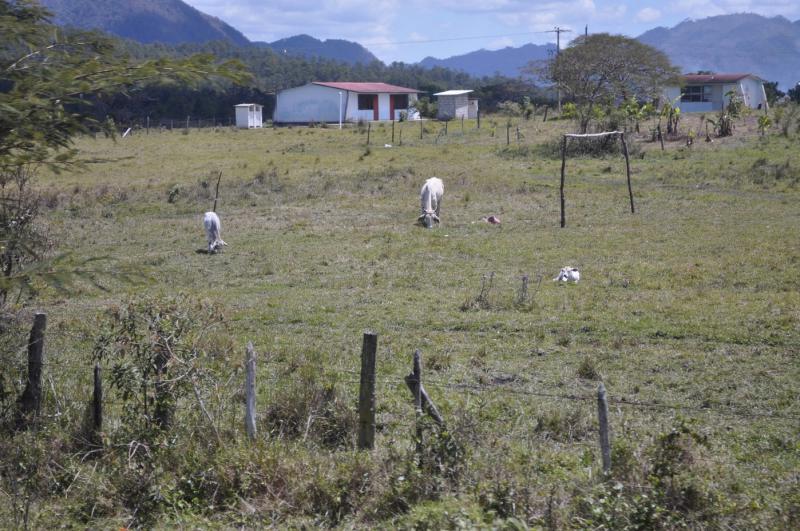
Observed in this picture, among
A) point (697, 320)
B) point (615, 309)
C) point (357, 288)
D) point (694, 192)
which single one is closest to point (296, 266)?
point (357, 288)

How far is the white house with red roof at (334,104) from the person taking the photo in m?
75.4

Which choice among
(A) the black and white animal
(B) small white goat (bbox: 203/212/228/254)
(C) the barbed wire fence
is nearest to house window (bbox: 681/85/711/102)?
(A) the black and white animal

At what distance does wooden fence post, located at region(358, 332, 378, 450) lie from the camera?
709cm

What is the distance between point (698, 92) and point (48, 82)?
70.5m

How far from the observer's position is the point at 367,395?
7.17m

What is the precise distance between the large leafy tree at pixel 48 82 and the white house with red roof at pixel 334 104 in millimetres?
66652

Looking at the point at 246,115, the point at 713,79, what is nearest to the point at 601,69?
the point at 713,79

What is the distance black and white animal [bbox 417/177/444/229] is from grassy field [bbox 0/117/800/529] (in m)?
0.49

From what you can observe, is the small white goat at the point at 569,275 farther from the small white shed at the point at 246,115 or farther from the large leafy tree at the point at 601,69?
the small white shed at the point at 246,115

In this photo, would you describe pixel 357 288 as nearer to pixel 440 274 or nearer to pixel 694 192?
pixel 440 274

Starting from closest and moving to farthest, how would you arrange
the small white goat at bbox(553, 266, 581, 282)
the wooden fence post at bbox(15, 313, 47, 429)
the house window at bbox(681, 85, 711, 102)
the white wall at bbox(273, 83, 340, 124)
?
the wooden fence post at bbox(15, 313, 47, 429), the small white goat at bbox(553, 266, 581, 282), the house window at bbox(681, 85, 711, 102), the white wall at bbox(273, 83, 340, 124)

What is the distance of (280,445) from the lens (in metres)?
6.96

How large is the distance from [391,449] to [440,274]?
10.4 m

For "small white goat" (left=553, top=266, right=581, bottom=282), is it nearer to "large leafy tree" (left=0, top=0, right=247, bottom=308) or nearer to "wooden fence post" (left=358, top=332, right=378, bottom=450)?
"wooden fence post" (left=358, top=332, right=378, bottom=450)
